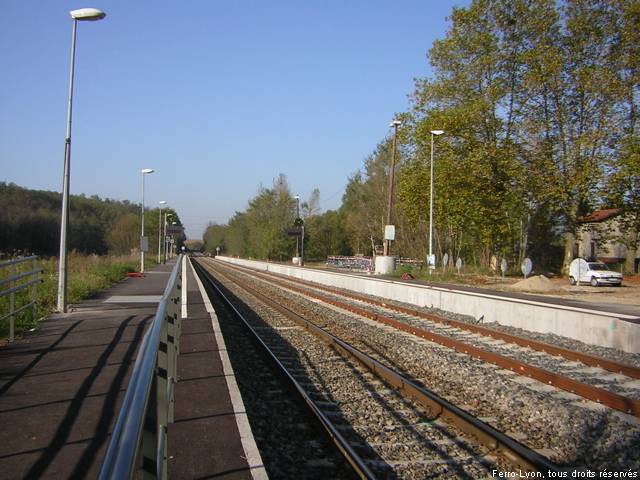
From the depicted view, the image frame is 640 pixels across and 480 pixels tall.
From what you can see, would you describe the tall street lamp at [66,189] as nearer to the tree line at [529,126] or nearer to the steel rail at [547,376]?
the steel rail at [547,376]

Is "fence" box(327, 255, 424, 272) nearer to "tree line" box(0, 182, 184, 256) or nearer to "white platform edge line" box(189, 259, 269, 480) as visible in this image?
"tree line" box(0, 182, 184, 256)

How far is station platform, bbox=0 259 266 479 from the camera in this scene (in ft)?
14.7

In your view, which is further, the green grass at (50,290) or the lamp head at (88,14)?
the lamp head at (88,14)

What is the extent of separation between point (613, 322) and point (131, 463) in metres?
11.6

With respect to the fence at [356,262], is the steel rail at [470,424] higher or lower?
lower

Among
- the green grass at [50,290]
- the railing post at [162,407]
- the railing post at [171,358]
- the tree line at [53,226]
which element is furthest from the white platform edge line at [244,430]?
the tree line at [53,226]

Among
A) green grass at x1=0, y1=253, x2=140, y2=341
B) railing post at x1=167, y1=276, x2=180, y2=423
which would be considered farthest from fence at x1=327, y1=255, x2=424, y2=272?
railing post at x1=167, y1=276, x2=180, y2=423

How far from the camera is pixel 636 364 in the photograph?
9.77 meters

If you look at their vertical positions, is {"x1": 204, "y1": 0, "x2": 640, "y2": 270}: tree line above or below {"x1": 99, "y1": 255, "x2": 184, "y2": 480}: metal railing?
above

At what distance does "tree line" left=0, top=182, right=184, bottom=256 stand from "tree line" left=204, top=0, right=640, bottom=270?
1247 inches

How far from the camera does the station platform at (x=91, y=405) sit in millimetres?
4492

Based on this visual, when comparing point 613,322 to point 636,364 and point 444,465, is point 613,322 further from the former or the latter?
point 444,465

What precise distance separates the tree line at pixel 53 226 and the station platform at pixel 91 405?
43.4 m

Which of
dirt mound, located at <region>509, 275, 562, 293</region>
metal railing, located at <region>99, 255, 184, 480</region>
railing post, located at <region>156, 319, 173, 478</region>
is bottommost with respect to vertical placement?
dirt mound, located at <region>509, 275, 562, 293</region>
